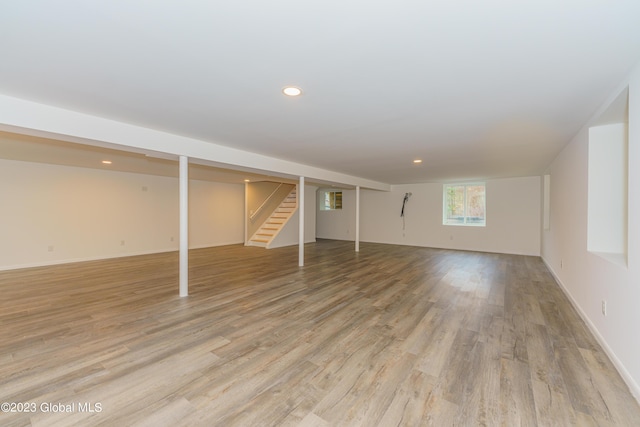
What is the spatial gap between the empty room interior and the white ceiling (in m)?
0.02

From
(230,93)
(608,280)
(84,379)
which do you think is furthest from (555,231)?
(84,379)

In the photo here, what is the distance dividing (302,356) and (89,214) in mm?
7075

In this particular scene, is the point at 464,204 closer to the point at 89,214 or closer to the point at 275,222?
the point at 275,222

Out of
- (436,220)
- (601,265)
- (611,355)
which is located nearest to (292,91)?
(601,265)

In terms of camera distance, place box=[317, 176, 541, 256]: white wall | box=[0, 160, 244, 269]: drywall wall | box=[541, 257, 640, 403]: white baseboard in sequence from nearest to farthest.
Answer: box=[541, 257, 640, 403]: white baseboard
box=[0, 160, 244, 269]: drywall wall
box=[317, 176, 541, 256]: white wall

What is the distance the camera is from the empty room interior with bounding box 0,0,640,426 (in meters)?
1.57

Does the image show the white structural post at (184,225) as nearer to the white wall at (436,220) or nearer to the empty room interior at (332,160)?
the empty room interior at (332,160)

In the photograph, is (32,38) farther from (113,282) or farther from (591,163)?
(591,163)

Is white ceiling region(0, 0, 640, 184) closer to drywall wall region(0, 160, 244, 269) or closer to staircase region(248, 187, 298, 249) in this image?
drywall wall region(0, 160, 244, 269)

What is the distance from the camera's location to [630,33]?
1556 mm

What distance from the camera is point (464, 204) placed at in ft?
28.9

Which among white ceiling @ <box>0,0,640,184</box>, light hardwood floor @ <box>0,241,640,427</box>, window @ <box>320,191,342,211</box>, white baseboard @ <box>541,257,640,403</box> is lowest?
light hardwood floor @ <box>0,241,640,427</box>

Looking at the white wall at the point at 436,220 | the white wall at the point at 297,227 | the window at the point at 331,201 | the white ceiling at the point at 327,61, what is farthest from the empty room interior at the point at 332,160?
the window at the point at 331,201

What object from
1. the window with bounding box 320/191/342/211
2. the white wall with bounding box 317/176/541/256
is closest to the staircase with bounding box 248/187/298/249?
the window with bounding box 320/191/342/211
